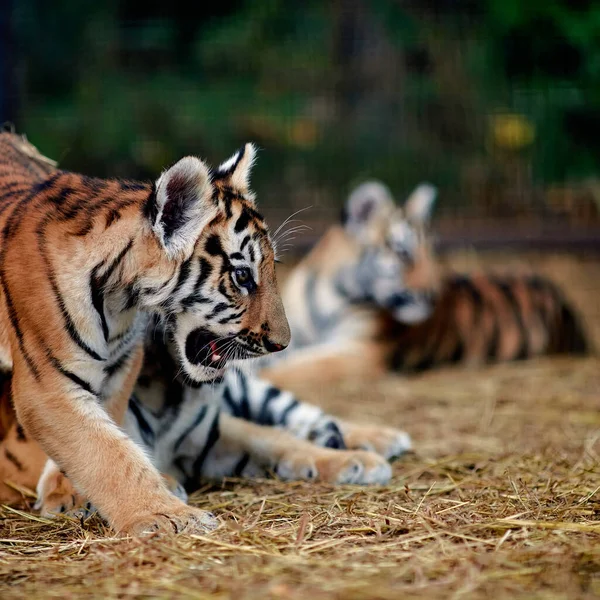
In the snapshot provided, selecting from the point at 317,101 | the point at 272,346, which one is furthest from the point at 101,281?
the point at 317,101

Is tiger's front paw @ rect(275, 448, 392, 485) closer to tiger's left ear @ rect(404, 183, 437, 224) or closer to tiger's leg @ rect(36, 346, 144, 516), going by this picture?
tiger's leg @ rect(36, 346, 144, 516)

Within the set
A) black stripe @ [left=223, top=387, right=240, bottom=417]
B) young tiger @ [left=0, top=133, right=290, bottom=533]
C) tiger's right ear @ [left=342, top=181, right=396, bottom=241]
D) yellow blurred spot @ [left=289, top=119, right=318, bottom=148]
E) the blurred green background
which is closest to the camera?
young tiger @ [left=0, top=133, right=290, bottom=533]

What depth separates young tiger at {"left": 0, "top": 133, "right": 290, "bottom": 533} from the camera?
6.72 feet

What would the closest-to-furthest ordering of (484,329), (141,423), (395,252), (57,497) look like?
(57,497), (141,423), (395,252), (484,329)

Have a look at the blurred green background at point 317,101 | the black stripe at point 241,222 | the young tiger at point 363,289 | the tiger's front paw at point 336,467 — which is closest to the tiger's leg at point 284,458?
the tiger's front paw at point 336,467

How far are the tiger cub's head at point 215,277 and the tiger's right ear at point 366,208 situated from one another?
8.45 ft

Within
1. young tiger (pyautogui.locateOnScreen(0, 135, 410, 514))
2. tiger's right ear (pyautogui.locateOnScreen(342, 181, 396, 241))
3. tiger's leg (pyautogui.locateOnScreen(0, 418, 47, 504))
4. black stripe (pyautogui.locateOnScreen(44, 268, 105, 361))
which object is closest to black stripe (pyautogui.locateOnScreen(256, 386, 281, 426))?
young tiger (pyautogui.locateOnScreen(0, 135, 410, 514))

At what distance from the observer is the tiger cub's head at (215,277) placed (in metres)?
2.16

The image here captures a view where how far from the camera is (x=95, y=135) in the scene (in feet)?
19.5

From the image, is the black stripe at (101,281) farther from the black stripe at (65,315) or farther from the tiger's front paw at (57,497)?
the tiger's front paw at (57,497)

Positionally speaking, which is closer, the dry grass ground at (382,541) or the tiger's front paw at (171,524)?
the dry grass ground at (382,541)

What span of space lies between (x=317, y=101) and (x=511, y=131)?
134cm

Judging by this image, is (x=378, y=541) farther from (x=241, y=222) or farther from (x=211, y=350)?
(x=241, y=222)

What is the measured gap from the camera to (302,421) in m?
2.97
